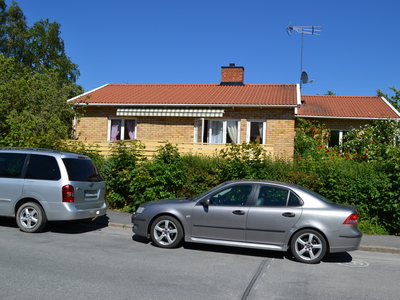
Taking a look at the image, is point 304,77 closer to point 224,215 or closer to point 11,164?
point 224,215

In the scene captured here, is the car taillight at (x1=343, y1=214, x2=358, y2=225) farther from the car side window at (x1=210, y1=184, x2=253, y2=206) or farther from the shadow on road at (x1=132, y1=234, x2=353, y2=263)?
the car side window at (x1=210, y1=184, x2=253, y2=206)

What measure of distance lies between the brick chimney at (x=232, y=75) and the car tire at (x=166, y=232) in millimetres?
14291

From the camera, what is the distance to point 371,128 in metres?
16.4

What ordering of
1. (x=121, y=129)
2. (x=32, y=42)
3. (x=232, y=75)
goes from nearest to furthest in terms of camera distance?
(x=121, y=129) < (x=232, y=75) < (x=32, y=42)

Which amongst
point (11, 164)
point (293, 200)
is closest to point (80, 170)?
point (11, 164)

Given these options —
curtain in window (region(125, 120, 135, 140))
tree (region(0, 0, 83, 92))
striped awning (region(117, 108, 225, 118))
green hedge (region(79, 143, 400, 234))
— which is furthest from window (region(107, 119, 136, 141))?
tree (region(0, 0, 83, 92))

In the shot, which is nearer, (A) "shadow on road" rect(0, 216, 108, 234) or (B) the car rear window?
(B) the car rear window

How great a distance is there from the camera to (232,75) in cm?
2086

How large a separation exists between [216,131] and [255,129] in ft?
5.59

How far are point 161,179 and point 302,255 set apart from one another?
16.8 feet

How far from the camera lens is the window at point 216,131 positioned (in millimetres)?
16672

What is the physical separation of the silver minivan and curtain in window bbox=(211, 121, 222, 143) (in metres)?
8.65

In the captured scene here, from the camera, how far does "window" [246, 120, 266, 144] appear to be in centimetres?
1644

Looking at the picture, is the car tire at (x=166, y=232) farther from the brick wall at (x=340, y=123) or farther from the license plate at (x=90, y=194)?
the brick wall at (x=340, y=123)
